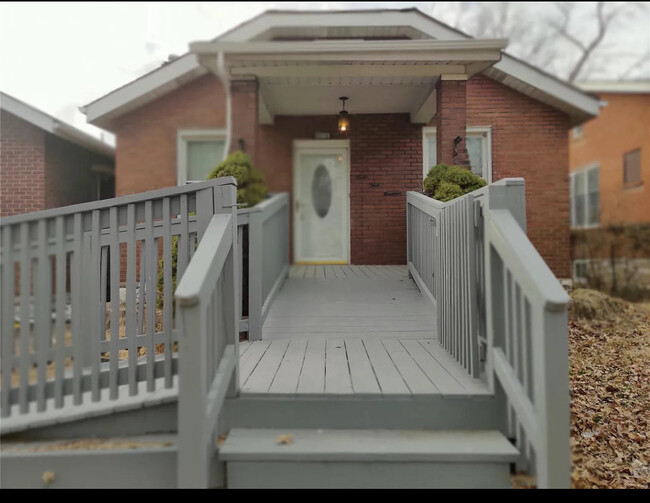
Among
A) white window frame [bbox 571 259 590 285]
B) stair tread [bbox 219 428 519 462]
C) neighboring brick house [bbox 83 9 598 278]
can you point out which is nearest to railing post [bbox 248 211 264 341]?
neighboring brick house [bbox 83 9 598 278]

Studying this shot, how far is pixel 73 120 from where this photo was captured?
2.97m

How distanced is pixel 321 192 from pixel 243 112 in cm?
112

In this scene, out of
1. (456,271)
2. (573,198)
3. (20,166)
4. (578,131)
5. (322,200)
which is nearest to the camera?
(456,271)

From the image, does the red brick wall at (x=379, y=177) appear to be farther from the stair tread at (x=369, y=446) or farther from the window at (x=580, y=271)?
the stair tread at (x=369, y=446)

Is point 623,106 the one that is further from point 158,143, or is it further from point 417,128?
point 158,143

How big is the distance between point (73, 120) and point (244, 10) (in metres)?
1.53

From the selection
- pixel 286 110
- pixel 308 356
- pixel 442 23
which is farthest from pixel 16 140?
pixel 442 23

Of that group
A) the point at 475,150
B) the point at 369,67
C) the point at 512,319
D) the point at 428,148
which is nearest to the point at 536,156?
the point at 475,150

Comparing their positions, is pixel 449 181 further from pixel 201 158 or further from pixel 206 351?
pixel 206 351

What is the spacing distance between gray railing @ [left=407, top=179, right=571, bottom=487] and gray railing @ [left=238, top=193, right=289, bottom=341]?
1338mm

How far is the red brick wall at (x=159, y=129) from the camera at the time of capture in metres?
3.47

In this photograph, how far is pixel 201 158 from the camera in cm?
Answer: 367

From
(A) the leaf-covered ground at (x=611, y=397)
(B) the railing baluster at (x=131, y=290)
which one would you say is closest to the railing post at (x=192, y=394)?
(B) the railing baluster at (x=131, y=290)

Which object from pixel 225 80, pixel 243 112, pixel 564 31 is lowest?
pixel 243 112
